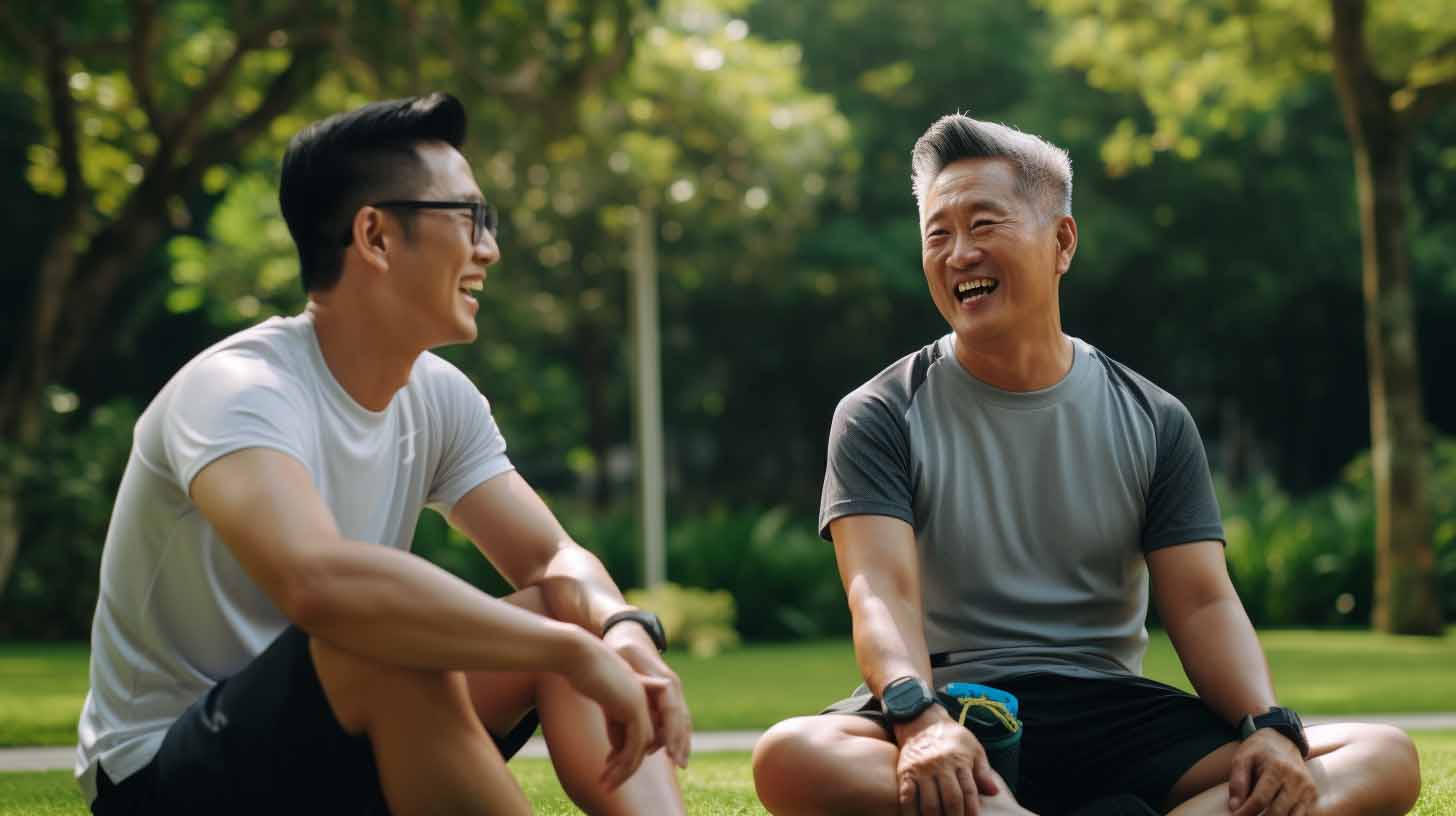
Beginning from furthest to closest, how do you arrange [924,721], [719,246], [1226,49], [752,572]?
[719,246] → [1226,49] → [752,572] → [924,721]

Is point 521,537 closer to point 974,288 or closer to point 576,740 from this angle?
point 576,740

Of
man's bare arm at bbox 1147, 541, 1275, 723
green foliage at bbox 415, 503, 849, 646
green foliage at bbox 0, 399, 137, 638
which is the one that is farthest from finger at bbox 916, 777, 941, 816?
green foliage at bbox 0, 399, 137, 638

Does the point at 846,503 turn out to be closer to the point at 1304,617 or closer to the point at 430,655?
the point at 430,655

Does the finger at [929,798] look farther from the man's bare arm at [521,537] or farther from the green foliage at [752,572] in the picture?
the green foliage at [752,572]

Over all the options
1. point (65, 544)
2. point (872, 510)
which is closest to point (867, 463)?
point (872, 510)

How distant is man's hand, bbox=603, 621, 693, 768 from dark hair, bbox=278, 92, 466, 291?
0.88 meters

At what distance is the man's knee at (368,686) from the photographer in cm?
278

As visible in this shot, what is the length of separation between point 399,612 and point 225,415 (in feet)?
1.52

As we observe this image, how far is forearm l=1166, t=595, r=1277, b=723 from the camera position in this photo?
11.8ft

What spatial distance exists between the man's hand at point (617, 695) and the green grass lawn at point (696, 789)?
5.19 feet

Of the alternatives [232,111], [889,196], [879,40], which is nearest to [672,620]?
[232,111]

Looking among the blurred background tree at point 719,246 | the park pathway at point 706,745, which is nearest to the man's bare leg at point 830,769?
the park pathway at point 706,745

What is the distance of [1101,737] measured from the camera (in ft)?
11.9

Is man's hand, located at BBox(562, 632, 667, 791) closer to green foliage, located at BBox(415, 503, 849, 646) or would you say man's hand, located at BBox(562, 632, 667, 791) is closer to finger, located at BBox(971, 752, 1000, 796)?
finger, located at BBox(971, 752, 1000, 796)
